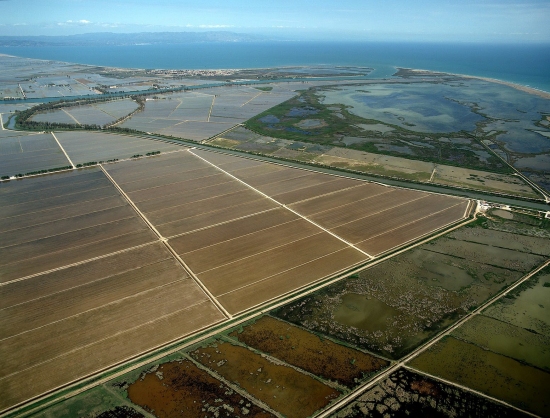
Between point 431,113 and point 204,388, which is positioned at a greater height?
point 431,113

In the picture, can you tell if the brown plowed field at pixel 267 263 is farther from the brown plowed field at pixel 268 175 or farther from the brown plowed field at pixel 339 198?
the brown plowed field at pixel 268 175

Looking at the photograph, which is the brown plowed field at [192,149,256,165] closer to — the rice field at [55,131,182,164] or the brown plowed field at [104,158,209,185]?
the brown plowed field at [104,158,209,185]

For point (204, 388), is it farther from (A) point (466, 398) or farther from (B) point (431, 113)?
(B) point (431, 113)

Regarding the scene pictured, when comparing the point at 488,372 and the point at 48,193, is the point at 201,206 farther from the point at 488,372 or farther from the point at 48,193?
the point at 488,372

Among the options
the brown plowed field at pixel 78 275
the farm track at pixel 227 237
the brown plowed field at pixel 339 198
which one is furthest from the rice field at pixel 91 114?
the brown plowed field at pixel 339 198

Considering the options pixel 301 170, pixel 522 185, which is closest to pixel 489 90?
pixel 522 185

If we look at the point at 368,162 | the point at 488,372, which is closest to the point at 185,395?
the point at 488,372

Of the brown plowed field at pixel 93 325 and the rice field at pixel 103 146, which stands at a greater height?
the rice field at pixel 103 146
